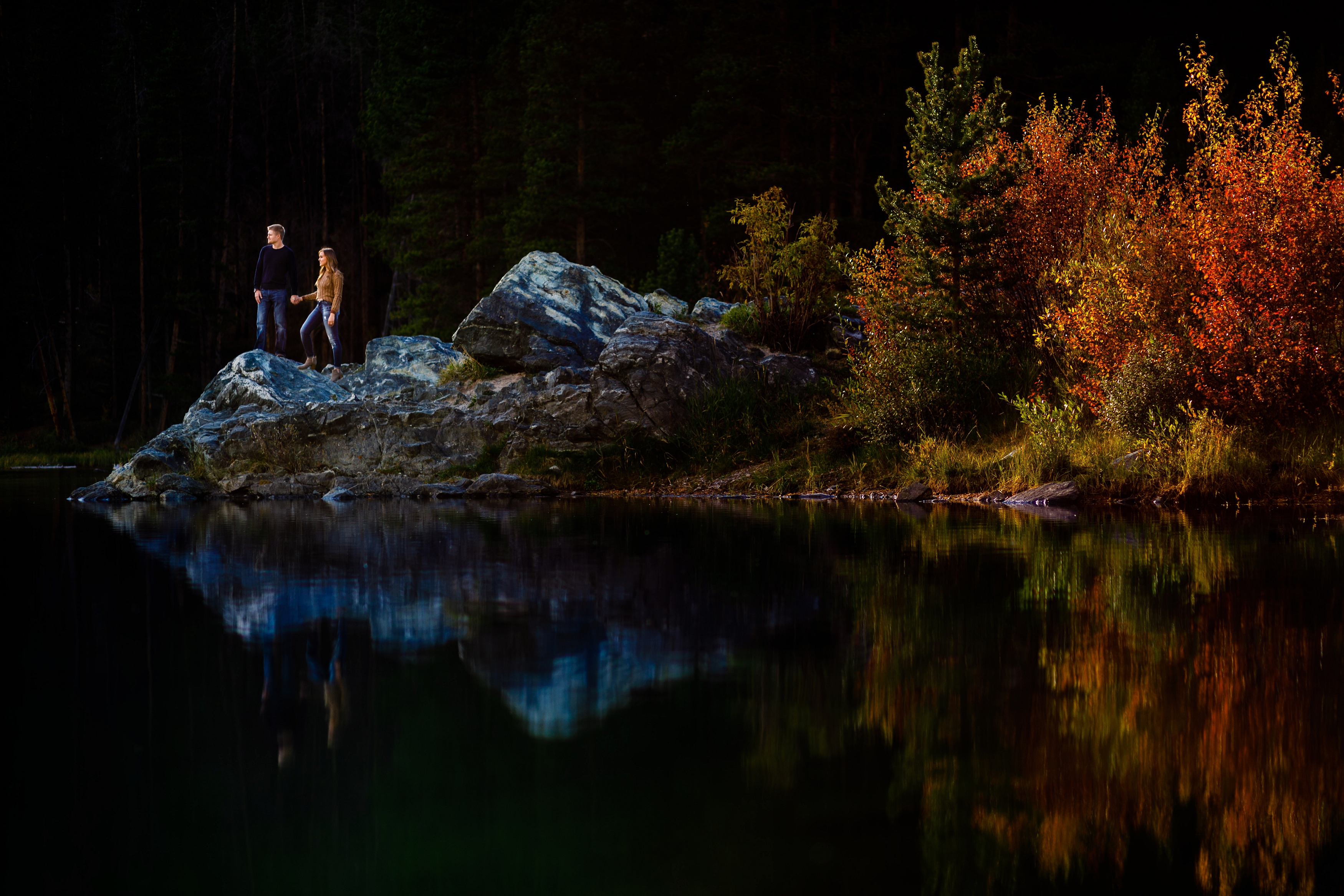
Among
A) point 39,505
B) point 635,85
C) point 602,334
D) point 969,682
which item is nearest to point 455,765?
point 969,682

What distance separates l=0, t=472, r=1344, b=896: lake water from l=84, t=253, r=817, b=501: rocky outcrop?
36.0ft

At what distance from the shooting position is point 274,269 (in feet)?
74.4

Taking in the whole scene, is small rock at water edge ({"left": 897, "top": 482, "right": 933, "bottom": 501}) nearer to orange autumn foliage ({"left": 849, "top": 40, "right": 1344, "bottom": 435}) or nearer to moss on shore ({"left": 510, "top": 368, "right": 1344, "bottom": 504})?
moss on shore ({"left": 510, "top": 368, "right": 1344, "bottom": 504})

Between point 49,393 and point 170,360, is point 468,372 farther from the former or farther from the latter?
point 170,360

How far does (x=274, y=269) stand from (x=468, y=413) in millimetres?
4878

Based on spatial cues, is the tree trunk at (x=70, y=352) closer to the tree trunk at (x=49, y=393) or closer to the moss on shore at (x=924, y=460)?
the tree trunk at (x=49, y=393)

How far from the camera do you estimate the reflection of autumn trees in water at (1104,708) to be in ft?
11.4

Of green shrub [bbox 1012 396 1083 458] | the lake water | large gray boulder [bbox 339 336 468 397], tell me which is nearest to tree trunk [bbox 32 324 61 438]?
large gray boulder [bbox 339 336 468 397]

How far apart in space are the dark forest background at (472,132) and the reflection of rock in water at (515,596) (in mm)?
19142

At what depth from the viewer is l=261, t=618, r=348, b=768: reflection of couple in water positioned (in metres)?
4.66

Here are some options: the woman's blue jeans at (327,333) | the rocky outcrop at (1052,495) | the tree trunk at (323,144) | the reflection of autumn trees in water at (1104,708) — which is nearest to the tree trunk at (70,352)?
the tree trunk at (323,144)

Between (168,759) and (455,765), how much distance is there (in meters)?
1.03

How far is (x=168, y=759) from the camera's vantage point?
4309mm

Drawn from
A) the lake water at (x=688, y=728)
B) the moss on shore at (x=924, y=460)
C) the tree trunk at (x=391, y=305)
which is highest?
the tree trunk at (x=391, y=305)
